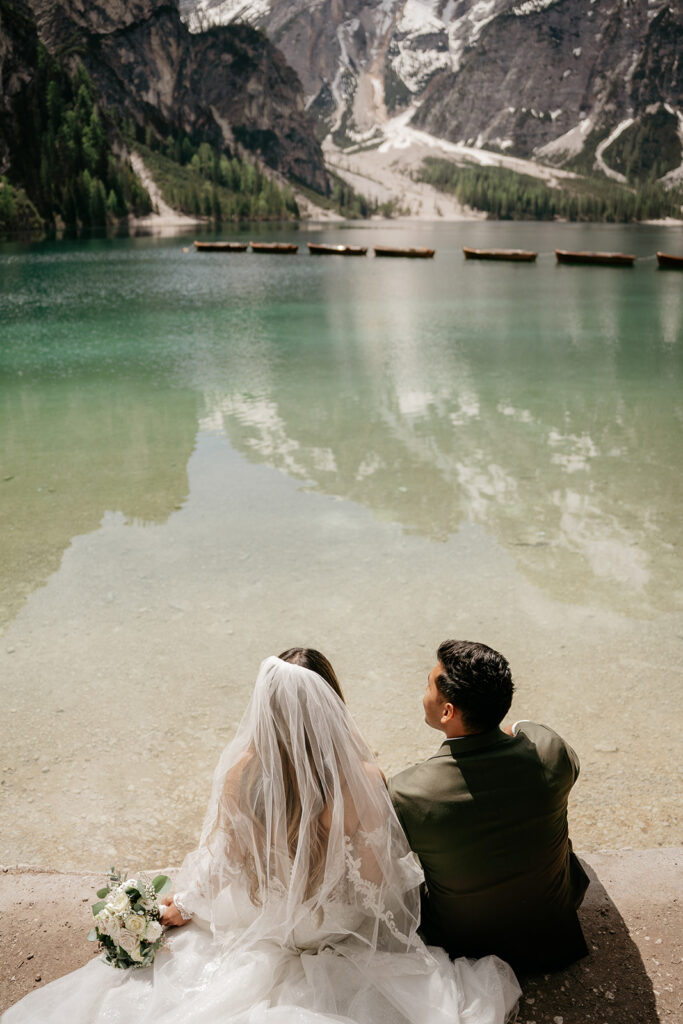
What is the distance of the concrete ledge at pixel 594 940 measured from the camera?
3852 millimetres

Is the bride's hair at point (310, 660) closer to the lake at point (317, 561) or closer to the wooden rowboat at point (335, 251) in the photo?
the lake at point (317, 561)

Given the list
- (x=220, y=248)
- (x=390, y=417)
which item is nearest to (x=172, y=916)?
(x=390, y=417)

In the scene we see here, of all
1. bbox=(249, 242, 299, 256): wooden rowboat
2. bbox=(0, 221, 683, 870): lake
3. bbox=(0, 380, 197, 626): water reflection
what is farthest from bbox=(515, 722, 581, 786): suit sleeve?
bbox=(249, 242, 299, 256): wooden rowboat

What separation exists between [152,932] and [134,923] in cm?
11

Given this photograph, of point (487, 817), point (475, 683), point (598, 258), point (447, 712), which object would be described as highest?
point (598, 258)

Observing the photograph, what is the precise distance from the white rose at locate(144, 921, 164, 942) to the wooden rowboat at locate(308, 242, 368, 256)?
96096 mm

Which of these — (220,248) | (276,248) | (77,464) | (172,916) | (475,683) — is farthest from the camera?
→ (220,248)

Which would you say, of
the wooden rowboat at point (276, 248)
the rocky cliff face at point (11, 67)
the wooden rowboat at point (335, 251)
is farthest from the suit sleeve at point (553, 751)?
the rocky cliff face at point (11, 67)

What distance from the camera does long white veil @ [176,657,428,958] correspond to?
11.9 ft

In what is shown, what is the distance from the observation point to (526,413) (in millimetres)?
19453

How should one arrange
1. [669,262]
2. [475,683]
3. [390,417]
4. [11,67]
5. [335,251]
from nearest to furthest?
[475,683]
[390,417]
[669,262]
[335,251]
[11,67]

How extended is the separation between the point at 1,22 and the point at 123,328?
6181 inches

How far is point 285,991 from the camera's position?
3678 millimetres

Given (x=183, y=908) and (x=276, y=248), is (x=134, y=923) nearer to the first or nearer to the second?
(x=183, y=908)
